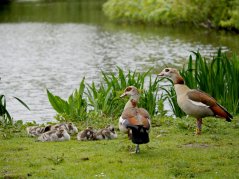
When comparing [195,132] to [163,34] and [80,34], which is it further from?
[80,34]

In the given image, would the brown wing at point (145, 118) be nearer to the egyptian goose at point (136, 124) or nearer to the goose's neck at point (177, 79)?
the egyptian goose at point (136, 124)

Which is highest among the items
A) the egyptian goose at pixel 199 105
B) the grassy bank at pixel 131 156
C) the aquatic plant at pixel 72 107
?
the egyptian goose at pixel 199 105

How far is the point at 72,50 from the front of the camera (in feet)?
137

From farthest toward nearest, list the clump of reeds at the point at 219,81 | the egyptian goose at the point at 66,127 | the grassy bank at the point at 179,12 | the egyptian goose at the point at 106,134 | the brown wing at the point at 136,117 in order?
1. the grassy bank at the point at 179,12
2. the clump of reeds at the point at 219,81
3. the egyptian goose at the point at 66,127
4. the egyptian goose at the point at 106,134
5. the brown wing at the point at 136,117

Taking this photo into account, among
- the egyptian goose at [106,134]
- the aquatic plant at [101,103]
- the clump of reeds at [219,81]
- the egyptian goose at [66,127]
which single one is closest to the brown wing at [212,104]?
the egyptian goose at [106,134]

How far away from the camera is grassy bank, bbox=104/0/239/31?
46.5m

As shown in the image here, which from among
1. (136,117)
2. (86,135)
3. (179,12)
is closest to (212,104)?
(136,117)

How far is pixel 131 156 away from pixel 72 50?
31.8 meters

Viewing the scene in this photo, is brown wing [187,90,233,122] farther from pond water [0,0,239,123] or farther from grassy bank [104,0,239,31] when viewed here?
grassy bank [104,0,239,31]

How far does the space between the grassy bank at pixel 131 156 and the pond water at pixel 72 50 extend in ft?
22.1

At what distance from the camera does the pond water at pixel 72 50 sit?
26.0 meters

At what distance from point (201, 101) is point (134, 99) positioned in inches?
58.7

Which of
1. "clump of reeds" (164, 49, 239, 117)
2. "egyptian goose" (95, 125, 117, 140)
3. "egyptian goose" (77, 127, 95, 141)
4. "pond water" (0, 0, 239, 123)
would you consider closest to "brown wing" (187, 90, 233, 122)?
"egyptian goose" (95, 125, 117, 140)

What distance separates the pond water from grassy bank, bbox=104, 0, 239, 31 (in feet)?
3.11
